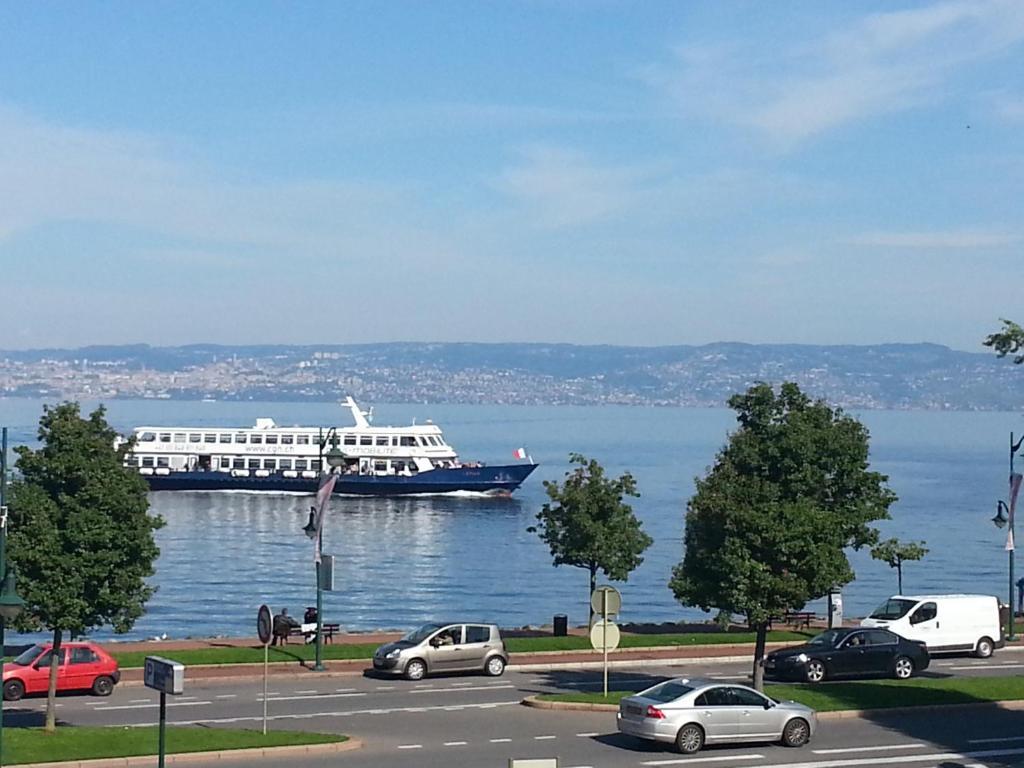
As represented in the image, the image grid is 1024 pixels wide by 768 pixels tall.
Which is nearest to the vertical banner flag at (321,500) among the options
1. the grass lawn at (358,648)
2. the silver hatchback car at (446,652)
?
the grass lawn at (358,648)

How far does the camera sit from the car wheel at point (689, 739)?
26031 millimetres

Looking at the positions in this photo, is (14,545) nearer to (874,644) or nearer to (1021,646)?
(874,644)

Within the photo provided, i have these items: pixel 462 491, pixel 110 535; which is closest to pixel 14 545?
pixel 110 535

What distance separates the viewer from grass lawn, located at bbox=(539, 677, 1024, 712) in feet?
103

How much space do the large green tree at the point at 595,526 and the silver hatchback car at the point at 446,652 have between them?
11.2 meters

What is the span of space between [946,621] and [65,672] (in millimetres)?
23268

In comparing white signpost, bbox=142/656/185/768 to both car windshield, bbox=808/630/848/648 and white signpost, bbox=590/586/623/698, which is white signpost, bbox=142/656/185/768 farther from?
car windshield, bbox=808/630/848/648

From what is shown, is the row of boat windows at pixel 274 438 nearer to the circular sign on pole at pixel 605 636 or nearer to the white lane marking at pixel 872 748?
the circular sign on pole at pixel 605 636

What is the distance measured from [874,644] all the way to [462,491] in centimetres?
10107

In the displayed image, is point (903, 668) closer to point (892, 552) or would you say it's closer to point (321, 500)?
point (892, 552)

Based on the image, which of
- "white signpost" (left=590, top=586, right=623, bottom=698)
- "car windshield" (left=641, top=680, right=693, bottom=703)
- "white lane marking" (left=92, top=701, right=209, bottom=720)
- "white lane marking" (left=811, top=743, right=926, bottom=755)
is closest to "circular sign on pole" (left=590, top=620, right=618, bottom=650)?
"white signpost" (left=590, top=586, right=623, bottom=698)

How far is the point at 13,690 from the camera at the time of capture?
32.1 metres

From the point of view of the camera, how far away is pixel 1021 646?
44969 millimetres

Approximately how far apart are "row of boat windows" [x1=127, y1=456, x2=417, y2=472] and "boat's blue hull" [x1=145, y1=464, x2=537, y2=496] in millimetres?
2070
